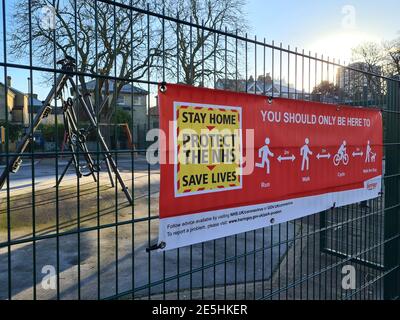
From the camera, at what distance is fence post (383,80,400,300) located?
4.09 metres

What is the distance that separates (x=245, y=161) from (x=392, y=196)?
8.33ft

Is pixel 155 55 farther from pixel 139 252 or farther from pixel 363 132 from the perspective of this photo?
pixel 139 252

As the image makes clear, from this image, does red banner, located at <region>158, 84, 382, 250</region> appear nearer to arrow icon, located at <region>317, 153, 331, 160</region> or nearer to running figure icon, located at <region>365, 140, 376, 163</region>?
arrow icon, located at <region>317, 153, 331, 160</region>

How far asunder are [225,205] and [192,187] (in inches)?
11.3

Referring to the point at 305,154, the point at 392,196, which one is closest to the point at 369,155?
the point at 392,196

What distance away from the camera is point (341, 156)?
3.26 m

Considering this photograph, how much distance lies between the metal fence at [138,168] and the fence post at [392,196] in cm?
1

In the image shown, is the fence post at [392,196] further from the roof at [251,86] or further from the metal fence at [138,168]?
the roof at [251,86]

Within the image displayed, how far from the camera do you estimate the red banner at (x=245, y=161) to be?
204 cm

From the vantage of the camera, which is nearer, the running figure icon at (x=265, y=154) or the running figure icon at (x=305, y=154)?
the running figure icon at (x=265, y=154)

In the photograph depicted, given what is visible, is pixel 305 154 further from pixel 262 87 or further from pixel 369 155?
pixel 369 155

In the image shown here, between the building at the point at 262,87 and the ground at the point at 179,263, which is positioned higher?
the building at the point at 262,87

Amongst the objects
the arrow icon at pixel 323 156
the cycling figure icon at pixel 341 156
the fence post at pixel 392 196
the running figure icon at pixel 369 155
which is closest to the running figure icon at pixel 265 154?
the arrow icon at pixel 323 156

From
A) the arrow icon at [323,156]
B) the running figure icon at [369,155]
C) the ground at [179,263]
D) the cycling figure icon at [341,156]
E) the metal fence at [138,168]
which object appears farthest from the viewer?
the running figure icon at [369,155]
